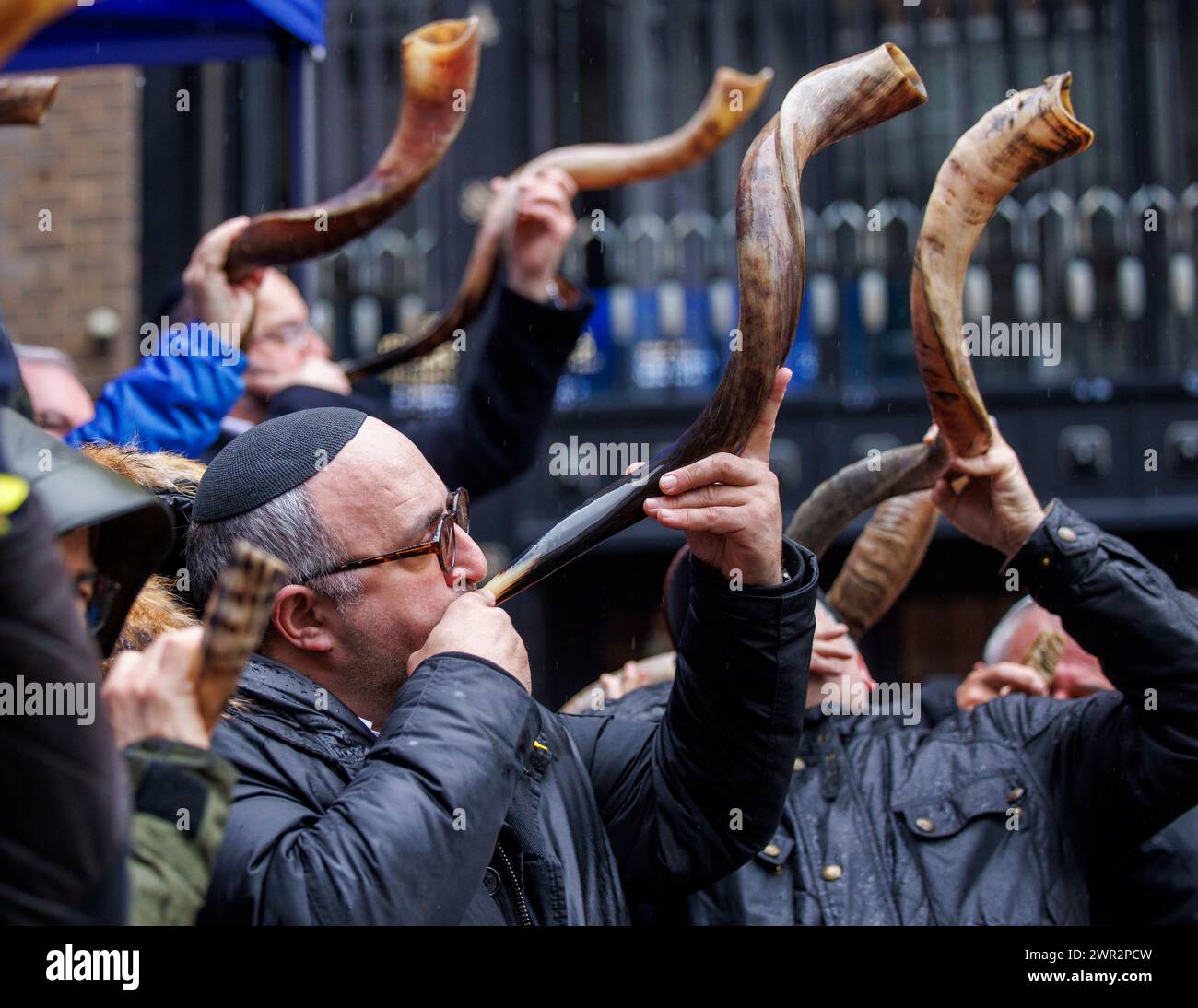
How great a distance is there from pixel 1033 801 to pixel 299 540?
1.25 m

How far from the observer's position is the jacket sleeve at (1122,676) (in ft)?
6.86

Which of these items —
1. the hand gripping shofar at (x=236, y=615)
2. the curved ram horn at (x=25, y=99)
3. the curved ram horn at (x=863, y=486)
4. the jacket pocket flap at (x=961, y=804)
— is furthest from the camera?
the curved ram horn at (x=25, y=99)

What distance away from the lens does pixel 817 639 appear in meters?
2.40

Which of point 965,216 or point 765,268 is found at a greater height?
point 965,216

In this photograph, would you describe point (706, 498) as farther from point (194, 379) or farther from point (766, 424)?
point (194, 379)

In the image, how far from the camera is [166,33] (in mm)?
3701

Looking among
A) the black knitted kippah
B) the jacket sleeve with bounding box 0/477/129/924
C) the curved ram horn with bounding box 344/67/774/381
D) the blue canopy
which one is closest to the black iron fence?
the blue canopy

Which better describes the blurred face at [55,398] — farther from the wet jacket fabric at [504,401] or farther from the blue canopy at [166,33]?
the blue canopy at [166,33]

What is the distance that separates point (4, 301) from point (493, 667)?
534 centimetres

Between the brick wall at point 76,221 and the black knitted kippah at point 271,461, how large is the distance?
467 cm

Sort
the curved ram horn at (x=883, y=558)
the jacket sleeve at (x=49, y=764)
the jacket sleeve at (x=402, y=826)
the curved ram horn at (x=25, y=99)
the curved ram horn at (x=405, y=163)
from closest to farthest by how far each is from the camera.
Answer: the jacket sleeve at (x=49, y=764)
the jacket sleeve at (x=402, y=826)
the curved ram horn at (x=25, y=99)
the curved ram horn at (x=405, y=163)
the curved ram horn at (x=883, y=558)

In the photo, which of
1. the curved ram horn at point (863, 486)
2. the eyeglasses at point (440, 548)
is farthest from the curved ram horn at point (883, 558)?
the eyeglasses at point (440, 548)

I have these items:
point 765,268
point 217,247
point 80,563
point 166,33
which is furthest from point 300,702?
point 166,33

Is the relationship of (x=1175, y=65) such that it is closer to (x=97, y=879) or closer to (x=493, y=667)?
(x=493, y=667)
